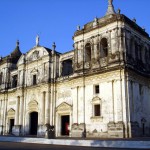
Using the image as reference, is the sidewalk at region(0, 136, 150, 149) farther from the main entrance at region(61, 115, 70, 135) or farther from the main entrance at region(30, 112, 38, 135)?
the main entrance at region(30, 112, 38, 135)

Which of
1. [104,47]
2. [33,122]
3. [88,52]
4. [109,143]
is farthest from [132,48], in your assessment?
[33,122]

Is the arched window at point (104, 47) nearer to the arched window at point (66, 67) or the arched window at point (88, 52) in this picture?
the arched window at point (88, 52)

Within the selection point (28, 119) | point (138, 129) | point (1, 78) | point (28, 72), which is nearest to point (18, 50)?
point (1, 78)

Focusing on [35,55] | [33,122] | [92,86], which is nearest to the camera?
[92,86]

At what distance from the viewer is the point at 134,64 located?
2411cm

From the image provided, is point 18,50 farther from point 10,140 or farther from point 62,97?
point 10,140

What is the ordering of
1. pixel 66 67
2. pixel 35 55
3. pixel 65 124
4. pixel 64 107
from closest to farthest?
pixel 64 107, pixel 65 124, pixel 66 67, pixel 35 55

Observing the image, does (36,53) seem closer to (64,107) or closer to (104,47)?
(64,107)

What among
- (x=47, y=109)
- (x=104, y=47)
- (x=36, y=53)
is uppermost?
(x=36, y=53)

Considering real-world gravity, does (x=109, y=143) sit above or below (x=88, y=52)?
below

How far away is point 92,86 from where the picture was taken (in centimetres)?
2442

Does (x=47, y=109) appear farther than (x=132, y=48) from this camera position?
Yes

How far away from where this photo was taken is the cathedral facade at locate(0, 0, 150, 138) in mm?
22344

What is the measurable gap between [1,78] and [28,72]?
262 inches
